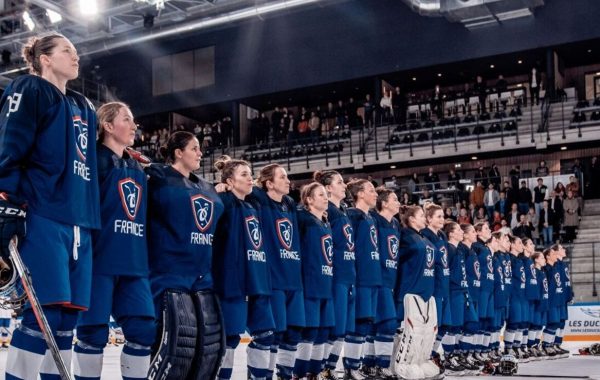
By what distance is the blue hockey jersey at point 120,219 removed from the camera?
362 cm

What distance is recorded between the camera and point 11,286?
9.77 ft

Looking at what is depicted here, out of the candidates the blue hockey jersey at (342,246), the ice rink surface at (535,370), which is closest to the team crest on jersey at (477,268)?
the ice rink surface at (535,370)

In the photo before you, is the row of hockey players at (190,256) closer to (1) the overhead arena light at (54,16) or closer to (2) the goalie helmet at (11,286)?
(2) the goalie helmet at (11,286)

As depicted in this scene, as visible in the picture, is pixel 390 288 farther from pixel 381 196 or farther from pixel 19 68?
pixel 19 68

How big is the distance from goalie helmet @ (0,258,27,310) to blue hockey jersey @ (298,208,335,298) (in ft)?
8.71

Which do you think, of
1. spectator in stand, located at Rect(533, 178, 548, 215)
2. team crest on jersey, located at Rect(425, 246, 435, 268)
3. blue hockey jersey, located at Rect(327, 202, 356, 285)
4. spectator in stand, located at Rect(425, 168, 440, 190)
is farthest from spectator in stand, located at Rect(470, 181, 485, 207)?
blue hockey jersey, located at Rect(327, 202, 356, 285)

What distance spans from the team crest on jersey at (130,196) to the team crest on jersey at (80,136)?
0.43m

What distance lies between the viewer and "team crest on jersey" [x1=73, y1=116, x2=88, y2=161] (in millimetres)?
3338

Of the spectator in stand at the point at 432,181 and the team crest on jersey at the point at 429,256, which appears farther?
the spectator in stand at the point at 432,181

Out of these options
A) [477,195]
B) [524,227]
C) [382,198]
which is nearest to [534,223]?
[524,227]

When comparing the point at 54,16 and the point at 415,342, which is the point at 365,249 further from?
the point at 54,16

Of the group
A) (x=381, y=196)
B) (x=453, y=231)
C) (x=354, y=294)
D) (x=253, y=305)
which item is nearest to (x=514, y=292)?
(x=453, y=231)

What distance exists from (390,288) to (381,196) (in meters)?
0.86

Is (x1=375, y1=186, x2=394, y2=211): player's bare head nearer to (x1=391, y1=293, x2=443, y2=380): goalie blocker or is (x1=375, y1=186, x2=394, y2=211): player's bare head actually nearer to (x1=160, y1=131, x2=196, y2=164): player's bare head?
(x1=391, y1=293, x2=443, y2=380): goalie blocker
